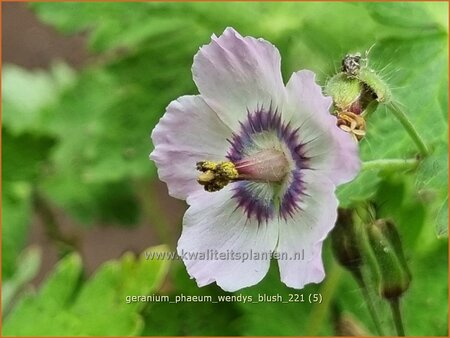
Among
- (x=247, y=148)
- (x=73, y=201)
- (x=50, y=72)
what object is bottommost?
(x=247, y=148)

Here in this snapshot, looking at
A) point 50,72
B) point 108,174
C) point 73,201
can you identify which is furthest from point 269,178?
point 50,72

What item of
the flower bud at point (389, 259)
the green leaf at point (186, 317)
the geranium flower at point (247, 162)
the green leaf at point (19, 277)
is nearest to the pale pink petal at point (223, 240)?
the geranium flower at point (247, 162)

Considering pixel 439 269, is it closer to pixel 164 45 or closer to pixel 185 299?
pixel 185 299

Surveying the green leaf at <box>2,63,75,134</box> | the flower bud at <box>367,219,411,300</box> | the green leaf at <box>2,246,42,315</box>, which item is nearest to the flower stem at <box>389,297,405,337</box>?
the flower bud at <box>367,219,411,300</box>

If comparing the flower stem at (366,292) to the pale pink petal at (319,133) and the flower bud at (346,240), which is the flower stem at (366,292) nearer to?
the flower bud at (346,240)

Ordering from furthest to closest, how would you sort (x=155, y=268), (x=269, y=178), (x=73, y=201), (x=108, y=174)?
(x=73, y=201)
(x=108, y=174)
(x=155, y=268)
(x=269, y=178)

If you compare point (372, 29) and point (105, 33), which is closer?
point (372, 29)
